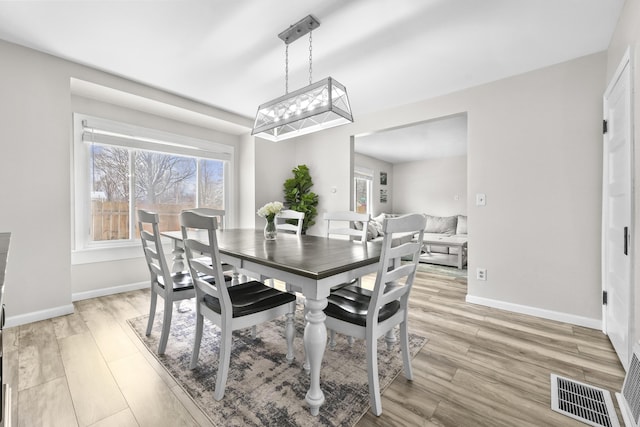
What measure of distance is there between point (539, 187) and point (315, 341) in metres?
2.59

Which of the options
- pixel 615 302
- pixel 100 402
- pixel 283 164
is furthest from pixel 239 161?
pixel 615 302

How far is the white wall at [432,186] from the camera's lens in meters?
6.85

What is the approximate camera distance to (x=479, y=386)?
63.7 inches

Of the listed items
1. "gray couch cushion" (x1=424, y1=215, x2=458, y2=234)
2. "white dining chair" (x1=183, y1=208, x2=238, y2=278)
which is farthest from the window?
"white dining chair" (x1=183, y1=208, x2=238, y2=278)

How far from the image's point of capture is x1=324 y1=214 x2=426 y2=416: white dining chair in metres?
1.36

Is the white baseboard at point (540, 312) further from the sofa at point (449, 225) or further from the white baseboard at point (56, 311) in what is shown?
the white baseboard at point (56, 311)

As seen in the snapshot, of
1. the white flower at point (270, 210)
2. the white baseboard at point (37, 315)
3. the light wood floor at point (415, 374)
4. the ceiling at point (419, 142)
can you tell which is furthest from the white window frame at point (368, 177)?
the white baseboard at point (37, 315)

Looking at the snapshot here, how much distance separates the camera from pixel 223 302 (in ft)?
4.79

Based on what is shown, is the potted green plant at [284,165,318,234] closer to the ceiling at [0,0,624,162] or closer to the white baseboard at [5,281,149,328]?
the ceiling at [0,0,624,162]

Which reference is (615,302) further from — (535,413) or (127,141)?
(127,141)

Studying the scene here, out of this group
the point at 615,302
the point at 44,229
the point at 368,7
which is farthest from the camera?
the point at 44,229

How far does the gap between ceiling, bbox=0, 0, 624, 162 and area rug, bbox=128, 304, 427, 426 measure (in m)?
2.34

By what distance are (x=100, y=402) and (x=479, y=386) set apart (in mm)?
2074

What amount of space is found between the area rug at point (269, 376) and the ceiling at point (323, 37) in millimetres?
2337
